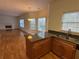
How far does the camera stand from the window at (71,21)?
3082mm

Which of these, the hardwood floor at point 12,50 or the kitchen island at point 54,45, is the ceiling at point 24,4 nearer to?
the kitchen island at point 54,45

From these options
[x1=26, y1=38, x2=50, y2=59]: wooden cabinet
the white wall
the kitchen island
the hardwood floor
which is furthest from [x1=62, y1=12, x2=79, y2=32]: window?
the white wall

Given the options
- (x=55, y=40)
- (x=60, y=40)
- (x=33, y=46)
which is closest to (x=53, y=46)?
(x=55, y=40)

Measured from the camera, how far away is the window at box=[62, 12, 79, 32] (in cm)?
308

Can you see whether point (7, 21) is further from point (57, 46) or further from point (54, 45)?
point (57, 46)

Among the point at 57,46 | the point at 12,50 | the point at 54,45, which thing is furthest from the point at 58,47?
the point at 12,50

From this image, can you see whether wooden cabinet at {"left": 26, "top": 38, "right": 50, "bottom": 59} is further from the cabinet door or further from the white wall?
the white wall

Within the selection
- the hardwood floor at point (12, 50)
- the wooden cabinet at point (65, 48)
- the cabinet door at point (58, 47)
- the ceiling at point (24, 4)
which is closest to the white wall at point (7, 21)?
the ceiling at point (24, 4)

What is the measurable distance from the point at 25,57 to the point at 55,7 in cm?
281

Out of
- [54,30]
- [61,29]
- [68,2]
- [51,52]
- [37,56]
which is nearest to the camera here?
[37,56]

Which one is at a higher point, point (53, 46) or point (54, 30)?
point (54, 30)

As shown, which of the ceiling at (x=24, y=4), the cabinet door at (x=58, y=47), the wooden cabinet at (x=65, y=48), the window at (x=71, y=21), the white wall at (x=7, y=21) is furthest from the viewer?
the white wall at (x=7, y=21)

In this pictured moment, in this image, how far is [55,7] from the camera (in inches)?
154

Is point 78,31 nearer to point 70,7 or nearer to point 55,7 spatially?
point 70,7
